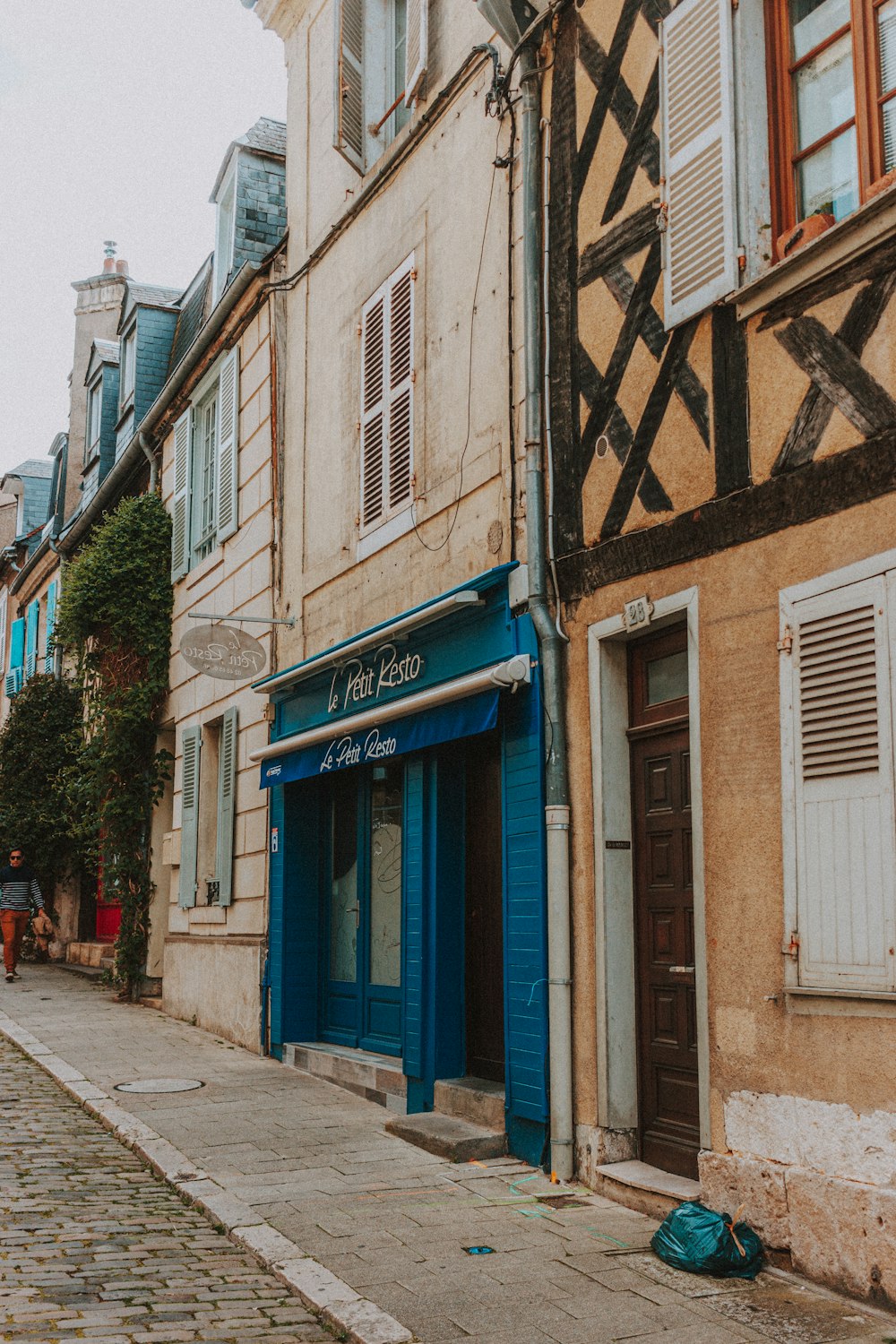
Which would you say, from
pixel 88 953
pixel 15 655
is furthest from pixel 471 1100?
pixel 15 655

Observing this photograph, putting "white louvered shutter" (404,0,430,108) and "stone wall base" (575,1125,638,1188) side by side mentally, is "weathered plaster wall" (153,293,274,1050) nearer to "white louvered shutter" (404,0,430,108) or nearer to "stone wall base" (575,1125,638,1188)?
"white louvered shutter" (404,0,430,108)

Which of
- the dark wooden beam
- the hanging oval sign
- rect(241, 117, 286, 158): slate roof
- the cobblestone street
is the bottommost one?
the cobblestone street

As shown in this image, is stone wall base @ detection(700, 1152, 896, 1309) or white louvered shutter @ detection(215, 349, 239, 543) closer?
stone wall base @ detection(700, 1152, 896, 1309)

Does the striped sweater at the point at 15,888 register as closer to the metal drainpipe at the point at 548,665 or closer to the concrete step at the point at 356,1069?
the concrete step at the point at 356,1069

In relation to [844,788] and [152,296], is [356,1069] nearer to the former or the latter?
[844,788]

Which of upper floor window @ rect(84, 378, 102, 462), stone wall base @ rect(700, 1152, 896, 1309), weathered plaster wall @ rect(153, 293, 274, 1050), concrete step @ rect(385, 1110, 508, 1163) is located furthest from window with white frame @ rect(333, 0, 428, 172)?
upper floor window @ rect(84, 378, 102, 462)

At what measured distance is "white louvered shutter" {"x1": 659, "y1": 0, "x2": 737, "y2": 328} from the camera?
5902mm

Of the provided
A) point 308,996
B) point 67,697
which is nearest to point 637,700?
point 308,996

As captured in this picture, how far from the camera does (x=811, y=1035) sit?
5.12 meters

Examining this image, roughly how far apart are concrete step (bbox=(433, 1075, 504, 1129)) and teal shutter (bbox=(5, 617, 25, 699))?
A: 2060 cm

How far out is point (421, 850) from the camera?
28.4 feet

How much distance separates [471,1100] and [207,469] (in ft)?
27.3

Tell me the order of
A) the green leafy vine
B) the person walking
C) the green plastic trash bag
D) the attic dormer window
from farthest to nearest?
the person walking → the green leafy vine → the attic dormer window → the green plastic trash bag

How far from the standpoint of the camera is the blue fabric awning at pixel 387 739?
7648 mm
